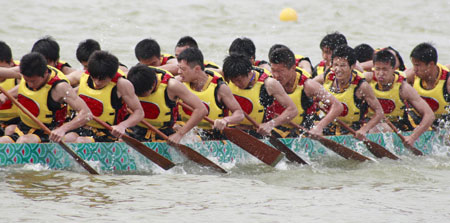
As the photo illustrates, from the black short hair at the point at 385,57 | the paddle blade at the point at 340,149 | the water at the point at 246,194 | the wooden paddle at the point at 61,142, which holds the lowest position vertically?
the water at the point at 246,194

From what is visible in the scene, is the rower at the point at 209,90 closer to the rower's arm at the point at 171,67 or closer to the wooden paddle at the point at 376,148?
the rower's arm at the point at 171,67

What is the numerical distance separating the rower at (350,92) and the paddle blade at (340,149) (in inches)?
8.5

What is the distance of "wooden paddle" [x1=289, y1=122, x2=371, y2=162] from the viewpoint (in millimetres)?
5547

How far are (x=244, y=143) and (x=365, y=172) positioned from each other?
99cm

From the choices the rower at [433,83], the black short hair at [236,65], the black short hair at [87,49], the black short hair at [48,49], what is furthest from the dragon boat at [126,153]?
the black short hair at [87,49]

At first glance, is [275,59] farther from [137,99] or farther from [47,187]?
[47,187]

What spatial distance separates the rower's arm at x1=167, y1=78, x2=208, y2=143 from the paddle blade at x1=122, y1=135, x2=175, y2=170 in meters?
0.20

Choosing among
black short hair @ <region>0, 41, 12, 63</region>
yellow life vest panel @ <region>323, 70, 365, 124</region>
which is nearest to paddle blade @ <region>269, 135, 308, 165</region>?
yellow life vest panel @ <region>323, 70, 365, 124</region>

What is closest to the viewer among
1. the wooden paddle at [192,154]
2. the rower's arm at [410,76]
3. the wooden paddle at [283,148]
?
the wooden paddle at [192,154]

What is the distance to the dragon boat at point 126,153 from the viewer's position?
452 centimetres

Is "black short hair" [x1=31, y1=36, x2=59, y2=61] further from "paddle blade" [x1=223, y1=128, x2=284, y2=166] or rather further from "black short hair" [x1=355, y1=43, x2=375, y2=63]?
"black short hair" [x1=355, y1=43, x2=375, y2=63]

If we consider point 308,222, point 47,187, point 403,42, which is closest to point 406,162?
point 308,222

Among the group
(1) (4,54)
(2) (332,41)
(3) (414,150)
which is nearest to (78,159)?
(1) (4,54)

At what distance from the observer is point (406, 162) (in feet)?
19.0
